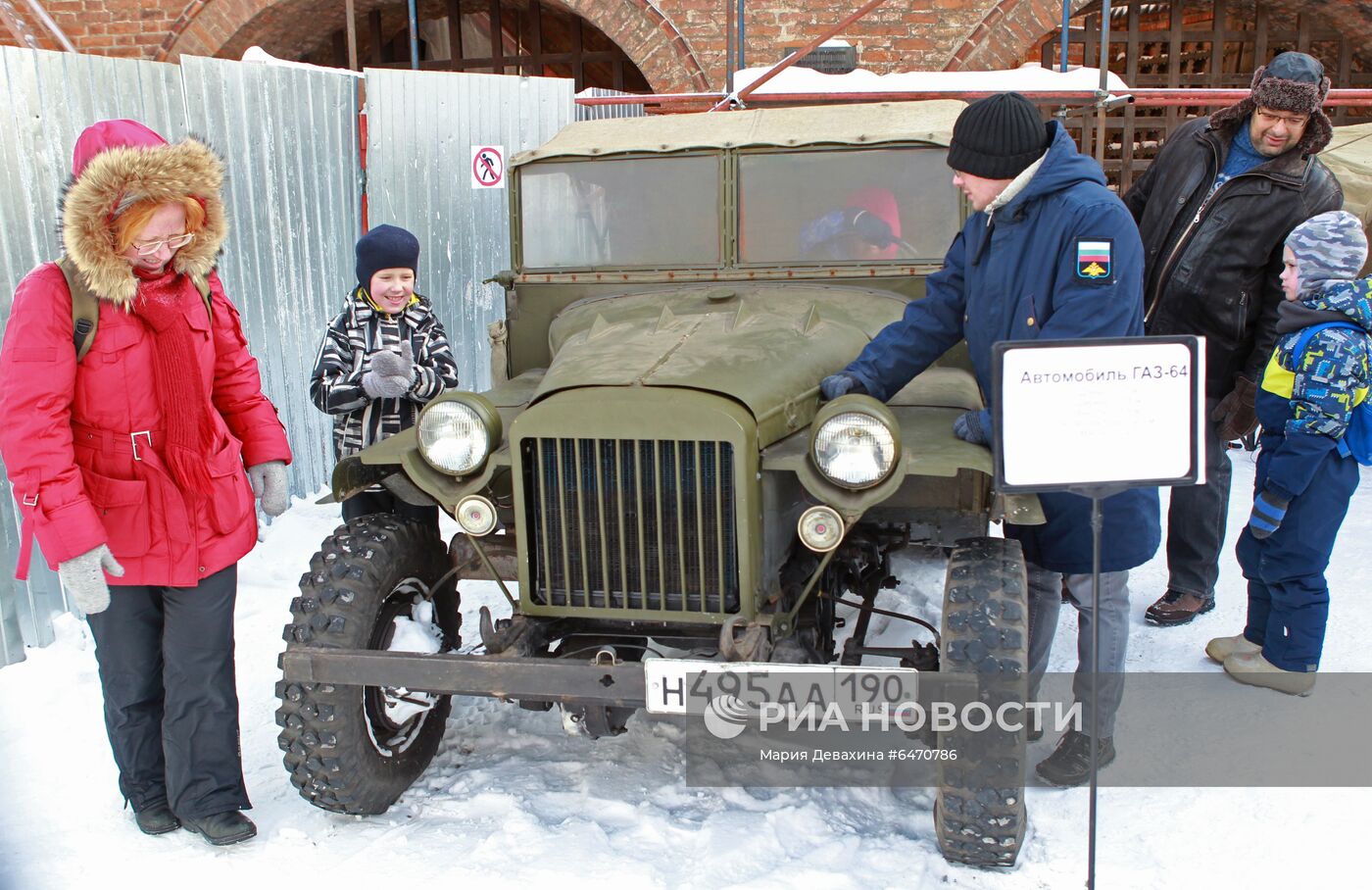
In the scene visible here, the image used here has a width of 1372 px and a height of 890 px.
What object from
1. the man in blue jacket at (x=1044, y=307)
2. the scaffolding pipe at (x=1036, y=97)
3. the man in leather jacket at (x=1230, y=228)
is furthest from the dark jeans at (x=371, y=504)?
the scaffolding pipe at (x=1036, y=97)

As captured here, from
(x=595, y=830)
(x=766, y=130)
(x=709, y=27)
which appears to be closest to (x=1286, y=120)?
(x=766, y=130)

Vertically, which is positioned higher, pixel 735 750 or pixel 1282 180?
pixel 1282 180

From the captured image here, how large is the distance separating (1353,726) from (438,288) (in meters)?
5.55

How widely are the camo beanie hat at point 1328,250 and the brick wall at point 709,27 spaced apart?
19.3 ft

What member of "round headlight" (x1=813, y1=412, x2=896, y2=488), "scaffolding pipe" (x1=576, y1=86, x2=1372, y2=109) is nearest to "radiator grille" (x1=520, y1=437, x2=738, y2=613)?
"round headlight" (x1=813, y1=412, x2=896, y2=488)

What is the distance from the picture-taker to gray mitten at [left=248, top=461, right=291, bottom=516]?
3.38m

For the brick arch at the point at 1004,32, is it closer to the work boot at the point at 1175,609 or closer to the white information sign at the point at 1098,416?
the work boot at the point at 1175,609

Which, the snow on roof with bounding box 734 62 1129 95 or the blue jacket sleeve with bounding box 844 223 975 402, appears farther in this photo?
the snow on roof with bounding box 734 62 1129 95

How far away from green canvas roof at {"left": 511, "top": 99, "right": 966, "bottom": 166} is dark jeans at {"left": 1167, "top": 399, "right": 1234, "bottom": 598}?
1571mm

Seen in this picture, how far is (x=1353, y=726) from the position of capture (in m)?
3.78

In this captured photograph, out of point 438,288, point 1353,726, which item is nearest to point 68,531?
point 1353,726

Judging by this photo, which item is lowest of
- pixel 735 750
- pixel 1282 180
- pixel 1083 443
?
pixel 735 750

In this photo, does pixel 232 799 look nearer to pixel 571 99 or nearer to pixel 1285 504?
pixel 1285 504

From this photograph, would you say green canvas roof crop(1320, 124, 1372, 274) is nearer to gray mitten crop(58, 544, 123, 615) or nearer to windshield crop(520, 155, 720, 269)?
windshield crop(520, 155, 720, 269)
